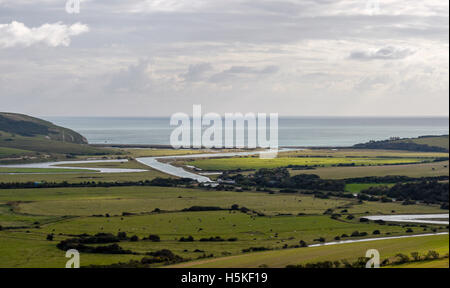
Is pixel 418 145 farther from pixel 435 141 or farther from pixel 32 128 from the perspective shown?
pixel 32 128

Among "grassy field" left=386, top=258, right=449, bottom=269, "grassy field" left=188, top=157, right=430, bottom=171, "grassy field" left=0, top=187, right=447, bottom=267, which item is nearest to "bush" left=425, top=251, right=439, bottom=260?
"grassy field" left=386, top=258, right=449, bottom=269

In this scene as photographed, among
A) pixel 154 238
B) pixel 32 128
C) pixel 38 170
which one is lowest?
pixel 154 238

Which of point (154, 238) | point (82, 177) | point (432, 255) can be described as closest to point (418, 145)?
point (82, 177)

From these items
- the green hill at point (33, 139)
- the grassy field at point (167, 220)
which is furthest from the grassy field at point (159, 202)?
the green hill at point (33, 139)

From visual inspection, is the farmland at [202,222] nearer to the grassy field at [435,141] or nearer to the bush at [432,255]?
the bush at [432,255]

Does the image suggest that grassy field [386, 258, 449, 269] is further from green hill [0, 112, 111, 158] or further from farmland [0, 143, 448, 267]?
green hill [0, 112, 111, 158]

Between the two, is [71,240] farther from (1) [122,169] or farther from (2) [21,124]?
(2) [21,124]

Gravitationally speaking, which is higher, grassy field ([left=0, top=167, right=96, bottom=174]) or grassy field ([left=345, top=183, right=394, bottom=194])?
grassy field ([left=0, top=167, right=96, bottom=174])

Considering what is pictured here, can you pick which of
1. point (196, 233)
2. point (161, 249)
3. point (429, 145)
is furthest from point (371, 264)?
point (429, 145)
